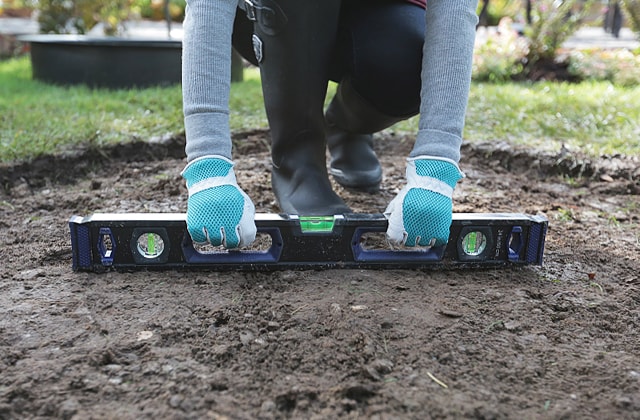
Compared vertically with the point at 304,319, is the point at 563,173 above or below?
above

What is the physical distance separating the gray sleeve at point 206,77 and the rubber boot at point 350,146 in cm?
70

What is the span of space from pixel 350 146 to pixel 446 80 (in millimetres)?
816

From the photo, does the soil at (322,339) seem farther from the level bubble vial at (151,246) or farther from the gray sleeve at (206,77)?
the gray sleeve at (206,77)

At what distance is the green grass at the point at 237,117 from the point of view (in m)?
2.66

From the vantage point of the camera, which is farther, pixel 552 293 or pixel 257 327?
pixel 552 293

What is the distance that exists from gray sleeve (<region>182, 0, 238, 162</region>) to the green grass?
1335 mm

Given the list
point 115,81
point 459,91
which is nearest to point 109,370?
point 459,91

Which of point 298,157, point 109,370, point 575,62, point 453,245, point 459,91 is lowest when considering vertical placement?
point 109,370

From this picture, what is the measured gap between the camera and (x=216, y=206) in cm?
126

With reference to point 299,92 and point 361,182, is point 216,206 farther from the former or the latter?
point 361,182

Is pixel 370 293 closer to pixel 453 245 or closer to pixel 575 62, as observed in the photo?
pixel 453 245

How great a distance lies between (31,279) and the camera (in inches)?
55.6

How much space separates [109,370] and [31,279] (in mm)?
470

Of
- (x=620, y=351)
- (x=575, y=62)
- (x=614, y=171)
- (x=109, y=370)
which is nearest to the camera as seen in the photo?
(x=109, y=370)
